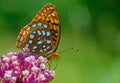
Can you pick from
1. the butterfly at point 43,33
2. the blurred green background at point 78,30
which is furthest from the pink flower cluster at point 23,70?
the blurred green background at point 78,30

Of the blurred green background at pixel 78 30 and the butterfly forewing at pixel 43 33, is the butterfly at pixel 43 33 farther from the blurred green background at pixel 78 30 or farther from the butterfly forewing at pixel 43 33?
the blurred green background at pixel 78 30

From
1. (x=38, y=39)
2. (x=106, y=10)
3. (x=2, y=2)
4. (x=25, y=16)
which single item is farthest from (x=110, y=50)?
(x=38, y=39)

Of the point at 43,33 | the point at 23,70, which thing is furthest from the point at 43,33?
the point at 23,70

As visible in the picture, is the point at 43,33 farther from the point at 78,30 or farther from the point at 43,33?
the point at 78,30

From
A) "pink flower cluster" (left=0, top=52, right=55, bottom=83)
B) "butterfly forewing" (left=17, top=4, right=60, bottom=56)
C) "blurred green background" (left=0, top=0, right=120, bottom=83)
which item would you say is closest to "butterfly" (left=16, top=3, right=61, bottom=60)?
"butterfly forewing" (left=17, top=4, right=60, bottom=56)

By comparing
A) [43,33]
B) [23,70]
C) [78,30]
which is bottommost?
[78,30]

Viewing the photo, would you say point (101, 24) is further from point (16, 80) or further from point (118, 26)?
point (16, 80)
